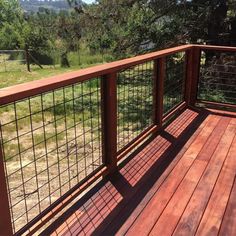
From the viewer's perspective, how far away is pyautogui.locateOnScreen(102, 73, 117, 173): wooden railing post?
270 cm

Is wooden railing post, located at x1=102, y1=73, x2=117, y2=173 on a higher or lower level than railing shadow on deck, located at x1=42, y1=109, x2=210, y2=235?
higher

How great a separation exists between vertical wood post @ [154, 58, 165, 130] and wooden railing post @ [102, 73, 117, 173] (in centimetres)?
101

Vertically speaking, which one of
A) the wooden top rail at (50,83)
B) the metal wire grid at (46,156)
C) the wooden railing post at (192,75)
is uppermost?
the wooden top rail at (50,83)

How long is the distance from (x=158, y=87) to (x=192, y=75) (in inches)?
52.2

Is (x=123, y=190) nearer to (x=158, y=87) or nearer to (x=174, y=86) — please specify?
(x=158, y=87)

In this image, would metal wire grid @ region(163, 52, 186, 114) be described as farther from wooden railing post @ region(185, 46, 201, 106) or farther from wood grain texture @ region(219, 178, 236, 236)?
wood grain texture @ region(219, 178, 236, 236)

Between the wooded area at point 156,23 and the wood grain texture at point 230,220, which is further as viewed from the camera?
the wooded area at point 156,23

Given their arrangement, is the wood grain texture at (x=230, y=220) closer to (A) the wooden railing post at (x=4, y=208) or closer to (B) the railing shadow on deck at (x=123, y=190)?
(B) the railing shadow on deck at (x=123, y=190)

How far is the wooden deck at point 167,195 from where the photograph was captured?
227 centimetres

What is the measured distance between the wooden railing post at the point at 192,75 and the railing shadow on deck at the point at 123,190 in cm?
101

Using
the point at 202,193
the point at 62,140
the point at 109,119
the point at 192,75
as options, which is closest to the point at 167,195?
the point at 202,193

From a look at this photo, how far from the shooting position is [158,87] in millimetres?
3762

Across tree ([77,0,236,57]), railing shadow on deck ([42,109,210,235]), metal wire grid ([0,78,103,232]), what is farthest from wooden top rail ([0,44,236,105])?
tree ([77,0,236,57])

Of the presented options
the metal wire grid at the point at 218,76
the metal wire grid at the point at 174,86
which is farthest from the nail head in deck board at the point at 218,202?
the metal wire grid at the point at 218,76
